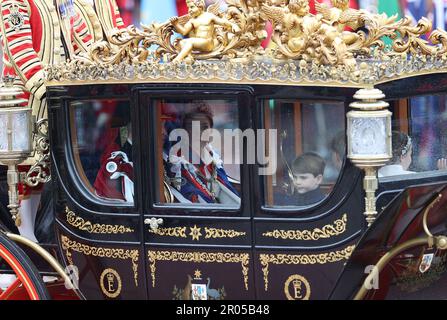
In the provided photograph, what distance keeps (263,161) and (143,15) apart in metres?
3.31

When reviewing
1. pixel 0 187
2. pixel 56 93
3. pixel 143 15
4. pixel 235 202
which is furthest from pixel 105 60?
pixel 143 15

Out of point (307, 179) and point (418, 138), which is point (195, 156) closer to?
point (307, 179)

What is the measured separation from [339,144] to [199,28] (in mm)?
772

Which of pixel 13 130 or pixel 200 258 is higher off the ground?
pixel 13 130

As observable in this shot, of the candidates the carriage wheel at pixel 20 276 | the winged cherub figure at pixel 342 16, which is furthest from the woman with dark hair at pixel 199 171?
the carriage wheel at pixel 20 276

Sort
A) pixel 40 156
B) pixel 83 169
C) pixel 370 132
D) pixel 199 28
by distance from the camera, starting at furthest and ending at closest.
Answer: pixel 40 156, pixel 83 169, pixel 199 28, pixel 370 132

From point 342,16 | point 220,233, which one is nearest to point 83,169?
point 220,233

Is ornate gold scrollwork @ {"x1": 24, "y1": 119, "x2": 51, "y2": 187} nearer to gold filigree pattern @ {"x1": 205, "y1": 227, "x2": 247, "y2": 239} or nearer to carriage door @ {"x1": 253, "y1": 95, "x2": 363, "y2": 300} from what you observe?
gold filigree pattern @ {"x1": 205, "y1": 227, "x2": 247, "y2": 239}

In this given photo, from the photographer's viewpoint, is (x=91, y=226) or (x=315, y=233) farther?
(x=91, y=226)

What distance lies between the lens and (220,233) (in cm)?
461

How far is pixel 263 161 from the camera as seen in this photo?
455 cm

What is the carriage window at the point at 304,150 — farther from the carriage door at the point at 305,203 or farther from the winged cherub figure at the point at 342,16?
the winged cherub figure at the point at 342,16

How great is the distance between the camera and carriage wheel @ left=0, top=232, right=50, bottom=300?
16.2 ft

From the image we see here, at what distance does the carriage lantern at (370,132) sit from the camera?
4.22m
